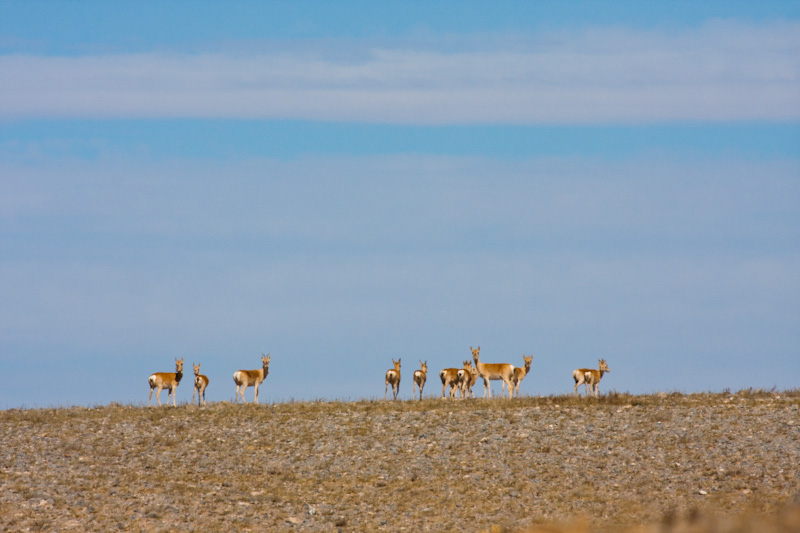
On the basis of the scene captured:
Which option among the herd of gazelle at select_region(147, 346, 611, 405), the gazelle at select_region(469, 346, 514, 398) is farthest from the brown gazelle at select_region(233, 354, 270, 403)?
the gazelle at select_region(469, 346, 514, 398)

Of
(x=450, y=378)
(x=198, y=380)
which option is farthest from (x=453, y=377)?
(x=198, y=380)

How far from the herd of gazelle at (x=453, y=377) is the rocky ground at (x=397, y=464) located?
370 cm

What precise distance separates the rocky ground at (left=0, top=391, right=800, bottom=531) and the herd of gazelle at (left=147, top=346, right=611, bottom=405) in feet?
12.1

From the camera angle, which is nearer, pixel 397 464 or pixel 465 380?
pixel 397 464

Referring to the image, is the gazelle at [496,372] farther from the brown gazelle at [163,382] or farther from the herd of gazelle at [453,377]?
the brown gazelle at [163,382]

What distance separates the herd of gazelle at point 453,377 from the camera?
→ 124 ft

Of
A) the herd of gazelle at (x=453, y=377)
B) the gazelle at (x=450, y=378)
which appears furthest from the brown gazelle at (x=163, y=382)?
the gazelle at (x=450, y=378)

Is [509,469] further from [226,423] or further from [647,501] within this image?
[226,423]

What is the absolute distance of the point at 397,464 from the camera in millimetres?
27203

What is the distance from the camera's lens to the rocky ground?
76.0 ft

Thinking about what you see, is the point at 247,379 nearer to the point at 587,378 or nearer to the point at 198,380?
the point at 198,380

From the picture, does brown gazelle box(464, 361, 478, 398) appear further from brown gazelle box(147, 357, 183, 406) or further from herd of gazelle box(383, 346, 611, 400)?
brown gazelle box(147, 357, 183, 406)

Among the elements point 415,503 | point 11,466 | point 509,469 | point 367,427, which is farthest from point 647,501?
point 11,466

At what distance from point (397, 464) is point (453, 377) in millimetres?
13390
